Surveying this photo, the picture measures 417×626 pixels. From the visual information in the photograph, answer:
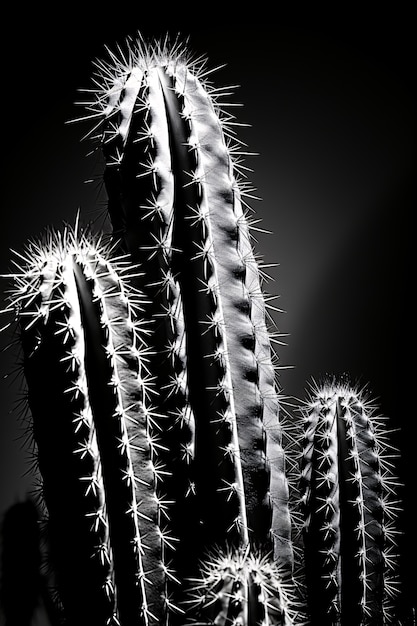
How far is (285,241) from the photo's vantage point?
168 centimetres

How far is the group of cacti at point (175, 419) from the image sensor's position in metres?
0.86

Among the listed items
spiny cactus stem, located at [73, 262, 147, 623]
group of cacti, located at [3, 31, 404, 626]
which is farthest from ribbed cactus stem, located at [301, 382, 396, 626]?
spiny cactus stem, located at [73, 262, 147, 623]

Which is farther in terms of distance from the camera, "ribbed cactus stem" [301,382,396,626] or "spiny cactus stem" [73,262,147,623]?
"ribbed cactus stem" [301,382,396,626]

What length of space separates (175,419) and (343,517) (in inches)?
13.6

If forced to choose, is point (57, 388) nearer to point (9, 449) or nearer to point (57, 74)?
point (9, 449)

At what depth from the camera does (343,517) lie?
1062mm

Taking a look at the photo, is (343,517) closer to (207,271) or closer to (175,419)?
(175,419)

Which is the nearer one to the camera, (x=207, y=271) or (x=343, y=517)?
(x=207, y=271)

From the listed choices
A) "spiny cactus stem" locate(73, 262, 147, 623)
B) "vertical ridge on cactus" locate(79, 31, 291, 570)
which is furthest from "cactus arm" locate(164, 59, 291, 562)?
"spiny cactus stem" locate(73, 262, 147, 623)

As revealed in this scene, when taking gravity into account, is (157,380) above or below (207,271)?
below

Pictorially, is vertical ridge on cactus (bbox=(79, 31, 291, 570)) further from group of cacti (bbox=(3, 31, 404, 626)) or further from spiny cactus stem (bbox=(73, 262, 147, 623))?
spiny cactus stem (bbox=(73, 262, 147, 623))

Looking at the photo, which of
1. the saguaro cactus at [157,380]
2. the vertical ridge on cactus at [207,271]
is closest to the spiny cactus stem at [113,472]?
the saguaro cactus at [157,380]

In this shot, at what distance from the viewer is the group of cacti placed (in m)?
0.86

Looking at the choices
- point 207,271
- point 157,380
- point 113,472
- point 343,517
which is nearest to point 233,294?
point 207,271
